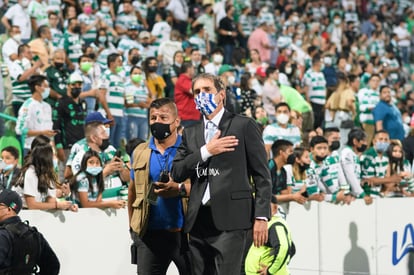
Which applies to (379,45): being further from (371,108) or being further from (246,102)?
(246,102)

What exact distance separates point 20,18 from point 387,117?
6578mm

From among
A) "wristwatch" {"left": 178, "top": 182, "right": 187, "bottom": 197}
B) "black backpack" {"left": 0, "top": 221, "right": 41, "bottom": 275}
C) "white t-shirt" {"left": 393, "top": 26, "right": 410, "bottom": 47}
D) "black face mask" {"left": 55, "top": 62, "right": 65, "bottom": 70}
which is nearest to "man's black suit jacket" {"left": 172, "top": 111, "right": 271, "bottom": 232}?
"wristwatch" {"left": 178, "top": 182, "right": 187, "bottom": 197}

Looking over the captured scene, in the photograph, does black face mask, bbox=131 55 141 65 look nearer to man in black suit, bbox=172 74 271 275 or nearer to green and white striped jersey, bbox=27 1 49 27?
green and white striped jersey, bbox=27 1 49 27

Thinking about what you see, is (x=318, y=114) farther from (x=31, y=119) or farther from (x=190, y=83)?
(x=31, y=119)

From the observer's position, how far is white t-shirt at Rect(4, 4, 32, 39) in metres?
20.1

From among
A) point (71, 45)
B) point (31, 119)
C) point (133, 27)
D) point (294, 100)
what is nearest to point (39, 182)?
point (31, 119)

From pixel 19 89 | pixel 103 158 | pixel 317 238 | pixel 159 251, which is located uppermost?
pixel 19 89

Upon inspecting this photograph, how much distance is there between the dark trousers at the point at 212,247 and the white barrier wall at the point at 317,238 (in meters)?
2.87

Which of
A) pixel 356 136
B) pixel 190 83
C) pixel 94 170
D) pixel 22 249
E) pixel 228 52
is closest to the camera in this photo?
pixel 22 249

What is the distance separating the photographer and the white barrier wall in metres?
2.18

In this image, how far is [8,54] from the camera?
17922mm

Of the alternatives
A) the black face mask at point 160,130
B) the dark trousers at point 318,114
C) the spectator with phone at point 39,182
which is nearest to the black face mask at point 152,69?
the dark trousers at point 318,114

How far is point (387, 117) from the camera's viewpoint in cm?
2006

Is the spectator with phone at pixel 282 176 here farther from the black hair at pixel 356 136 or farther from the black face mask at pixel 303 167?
the black hair at pixel 356 136
